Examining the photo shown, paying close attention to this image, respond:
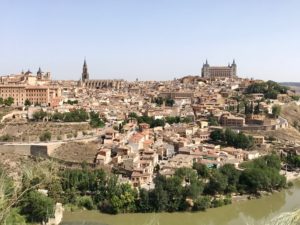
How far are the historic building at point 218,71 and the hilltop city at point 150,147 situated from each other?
18524 mm

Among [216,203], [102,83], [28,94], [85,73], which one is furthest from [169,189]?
[85,73]

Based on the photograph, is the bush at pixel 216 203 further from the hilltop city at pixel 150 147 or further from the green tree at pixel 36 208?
the green tree at pixel 36 208

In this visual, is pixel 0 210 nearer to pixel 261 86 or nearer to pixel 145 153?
pixel 145 153

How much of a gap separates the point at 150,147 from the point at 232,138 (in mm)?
3447

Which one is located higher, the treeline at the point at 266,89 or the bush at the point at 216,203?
the treeline at the point at 266,89

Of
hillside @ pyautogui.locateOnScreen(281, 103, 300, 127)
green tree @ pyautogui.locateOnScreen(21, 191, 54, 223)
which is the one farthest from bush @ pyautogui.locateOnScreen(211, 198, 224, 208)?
hillside @ pyautogui.locateOnScreen(281, 103, 300, 127)

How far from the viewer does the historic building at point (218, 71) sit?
150 feet

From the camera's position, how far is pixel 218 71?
46.2 metres

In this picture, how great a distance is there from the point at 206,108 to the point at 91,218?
14809 millimetres

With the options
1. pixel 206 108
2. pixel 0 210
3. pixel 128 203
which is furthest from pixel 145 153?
pixel 0 210

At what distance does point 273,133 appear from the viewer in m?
18.9

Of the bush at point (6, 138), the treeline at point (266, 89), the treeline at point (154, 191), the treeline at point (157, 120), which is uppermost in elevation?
the treeline at point (266, 89)

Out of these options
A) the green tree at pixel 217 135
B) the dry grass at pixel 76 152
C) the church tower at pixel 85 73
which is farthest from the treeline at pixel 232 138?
the church tower at pixel 85 73

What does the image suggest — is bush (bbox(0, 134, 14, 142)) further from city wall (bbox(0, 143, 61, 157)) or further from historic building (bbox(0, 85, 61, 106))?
historic building (bbox(0, 85, 61, 106))
